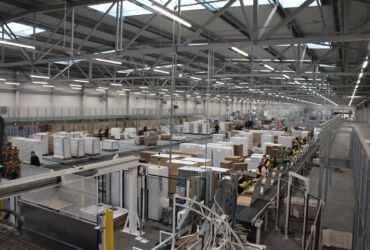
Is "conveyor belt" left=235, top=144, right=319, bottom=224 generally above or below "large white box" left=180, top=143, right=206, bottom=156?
below

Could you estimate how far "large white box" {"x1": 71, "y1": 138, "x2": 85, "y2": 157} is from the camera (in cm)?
1560

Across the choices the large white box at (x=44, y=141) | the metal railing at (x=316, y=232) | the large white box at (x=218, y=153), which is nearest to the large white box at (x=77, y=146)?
the large white box at (x=44, y=141)

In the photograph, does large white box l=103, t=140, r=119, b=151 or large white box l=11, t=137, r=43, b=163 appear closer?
large white box l=11, t=137, r=43, b=163

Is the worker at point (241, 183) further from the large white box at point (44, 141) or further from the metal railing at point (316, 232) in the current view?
the large white box at point (44, 141)

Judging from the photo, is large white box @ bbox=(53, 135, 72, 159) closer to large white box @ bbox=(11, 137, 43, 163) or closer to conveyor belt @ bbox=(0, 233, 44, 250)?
large white box @ bbox=(11, 137, 43, 163)

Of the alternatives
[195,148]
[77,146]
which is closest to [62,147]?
[77,146]

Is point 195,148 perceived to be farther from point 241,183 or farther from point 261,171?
point 241,183

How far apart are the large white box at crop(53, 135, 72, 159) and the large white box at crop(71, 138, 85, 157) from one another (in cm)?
31

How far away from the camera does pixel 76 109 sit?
2736 cm

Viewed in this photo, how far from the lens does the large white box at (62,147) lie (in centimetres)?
1517

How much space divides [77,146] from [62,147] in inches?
30.0

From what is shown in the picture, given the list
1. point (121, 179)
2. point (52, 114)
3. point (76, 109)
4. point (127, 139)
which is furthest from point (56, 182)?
point (76, 109)

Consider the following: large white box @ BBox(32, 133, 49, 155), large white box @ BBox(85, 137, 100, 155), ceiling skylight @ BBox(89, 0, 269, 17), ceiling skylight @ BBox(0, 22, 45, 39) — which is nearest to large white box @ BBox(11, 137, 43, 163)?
large white box @ BBox(32, 133, 49, 155)

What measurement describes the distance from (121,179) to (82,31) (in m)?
6.20
